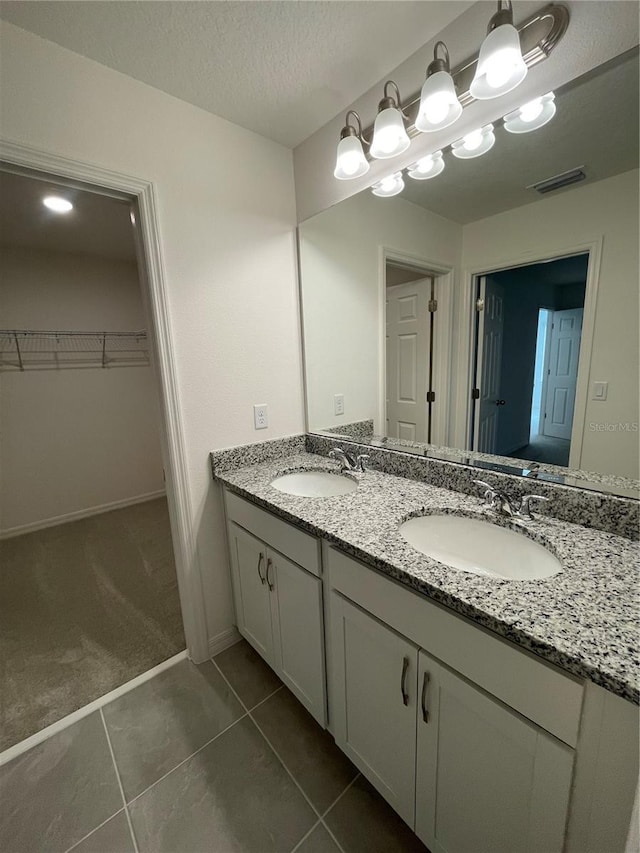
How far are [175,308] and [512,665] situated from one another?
4.89 ft

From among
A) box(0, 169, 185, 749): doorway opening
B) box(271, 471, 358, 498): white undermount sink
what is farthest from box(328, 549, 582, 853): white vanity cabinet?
box(0, 169, 185, 749): doorway opening

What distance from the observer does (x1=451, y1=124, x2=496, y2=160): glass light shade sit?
1.06m

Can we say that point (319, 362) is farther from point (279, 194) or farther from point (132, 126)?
point (132, 126)

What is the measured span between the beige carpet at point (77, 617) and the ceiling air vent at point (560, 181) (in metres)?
2.33

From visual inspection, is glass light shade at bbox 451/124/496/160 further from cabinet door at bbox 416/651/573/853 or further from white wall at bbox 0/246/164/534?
white wall at bbox 0/246/164/534

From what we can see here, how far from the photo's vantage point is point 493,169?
1095mm

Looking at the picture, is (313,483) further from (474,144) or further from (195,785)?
(474,144)

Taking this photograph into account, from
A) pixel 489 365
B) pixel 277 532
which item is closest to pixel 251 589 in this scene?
pixel 277 532

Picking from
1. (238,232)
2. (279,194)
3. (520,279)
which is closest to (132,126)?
(238,232)

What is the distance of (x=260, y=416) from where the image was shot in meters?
1.65

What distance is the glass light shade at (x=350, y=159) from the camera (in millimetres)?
1248

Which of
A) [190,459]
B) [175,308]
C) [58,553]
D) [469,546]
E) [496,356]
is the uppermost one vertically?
[175,308]

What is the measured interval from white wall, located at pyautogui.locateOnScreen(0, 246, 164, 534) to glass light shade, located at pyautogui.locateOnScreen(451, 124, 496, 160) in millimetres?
2456

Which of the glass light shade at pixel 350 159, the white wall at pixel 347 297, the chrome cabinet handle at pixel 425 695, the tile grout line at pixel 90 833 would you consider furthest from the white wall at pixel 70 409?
the chrome cabinet handle at pixel 425 695
